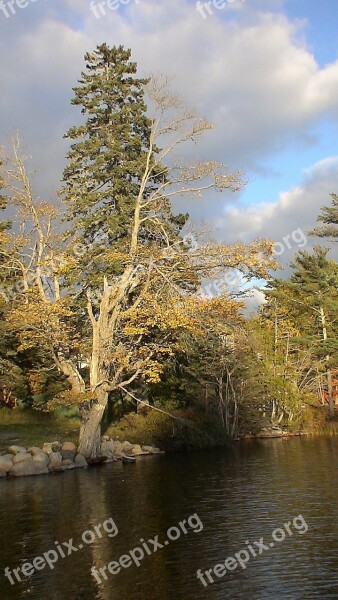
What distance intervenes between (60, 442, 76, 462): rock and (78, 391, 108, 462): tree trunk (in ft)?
1.30

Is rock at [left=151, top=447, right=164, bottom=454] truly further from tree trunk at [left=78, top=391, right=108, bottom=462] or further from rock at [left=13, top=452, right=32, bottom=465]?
rock at [left=13, top=452, right=32, bottom=465]

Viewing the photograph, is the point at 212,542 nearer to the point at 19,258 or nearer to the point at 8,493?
the point at 8,493

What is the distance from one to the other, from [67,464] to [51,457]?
800 millimetres

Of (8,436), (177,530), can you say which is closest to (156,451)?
(8,436)

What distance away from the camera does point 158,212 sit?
33312mm

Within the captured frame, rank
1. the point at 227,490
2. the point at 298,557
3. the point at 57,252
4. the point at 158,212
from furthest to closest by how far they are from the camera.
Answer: the point at 158,212 < the point at 57,252 < the point at 227,490 < the point at 298,557

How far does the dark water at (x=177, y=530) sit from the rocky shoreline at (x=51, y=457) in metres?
1.10

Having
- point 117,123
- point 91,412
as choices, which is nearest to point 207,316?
point 91,412

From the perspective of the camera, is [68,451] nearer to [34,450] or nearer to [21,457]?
[34,450]

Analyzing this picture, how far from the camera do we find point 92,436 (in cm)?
2841

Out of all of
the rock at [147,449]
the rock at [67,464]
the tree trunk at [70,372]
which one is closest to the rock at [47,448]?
the rock at [67,464]

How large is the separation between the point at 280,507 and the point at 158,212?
2003 centimetres

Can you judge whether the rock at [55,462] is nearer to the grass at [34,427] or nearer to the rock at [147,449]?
the grass at [34,427]

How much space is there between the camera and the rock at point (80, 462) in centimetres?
2704
